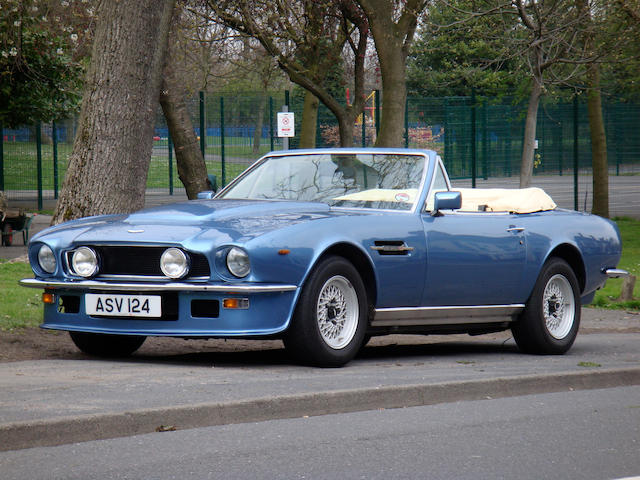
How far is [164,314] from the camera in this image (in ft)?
22.7

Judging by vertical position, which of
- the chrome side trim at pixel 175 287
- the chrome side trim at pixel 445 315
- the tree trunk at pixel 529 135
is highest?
the tree trunk at pixel 529 135

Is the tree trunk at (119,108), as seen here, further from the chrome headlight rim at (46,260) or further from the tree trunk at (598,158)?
the tree trunk at (598,158)

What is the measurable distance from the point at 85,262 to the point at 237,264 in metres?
1.05

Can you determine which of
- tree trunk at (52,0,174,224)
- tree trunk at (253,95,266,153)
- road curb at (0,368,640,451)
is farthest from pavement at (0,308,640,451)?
tree trunk at (253,95,266,153)

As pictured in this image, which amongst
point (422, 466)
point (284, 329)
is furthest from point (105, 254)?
point (422, 466)

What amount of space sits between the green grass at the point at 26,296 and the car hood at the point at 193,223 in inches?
74.2

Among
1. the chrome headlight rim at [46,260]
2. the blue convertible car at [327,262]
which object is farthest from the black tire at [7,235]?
the chrome headlight rim at [46,260]

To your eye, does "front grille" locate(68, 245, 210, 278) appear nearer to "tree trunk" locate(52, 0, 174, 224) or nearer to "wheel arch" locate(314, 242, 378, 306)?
"wheel arch" locate(314, 242, 378, 306)

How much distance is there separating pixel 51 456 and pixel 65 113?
22.1m

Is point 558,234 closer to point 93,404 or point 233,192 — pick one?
point 233,192

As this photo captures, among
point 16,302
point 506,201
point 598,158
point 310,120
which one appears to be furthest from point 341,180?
point 310,120

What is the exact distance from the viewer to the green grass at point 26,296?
30.6 feet

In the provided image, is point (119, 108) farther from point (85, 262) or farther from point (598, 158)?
point (598, 158)

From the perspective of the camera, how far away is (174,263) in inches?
270
